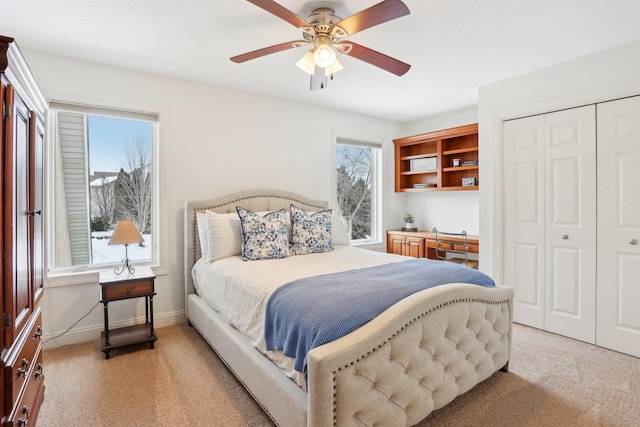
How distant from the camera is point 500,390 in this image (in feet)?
7.02

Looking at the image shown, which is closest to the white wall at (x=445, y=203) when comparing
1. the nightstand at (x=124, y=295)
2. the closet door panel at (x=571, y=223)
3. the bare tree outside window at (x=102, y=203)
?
the closet door panel at (x=571, y=223)

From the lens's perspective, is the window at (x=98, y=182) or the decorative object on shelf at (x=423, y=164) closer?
the window at (x=98, y=182)

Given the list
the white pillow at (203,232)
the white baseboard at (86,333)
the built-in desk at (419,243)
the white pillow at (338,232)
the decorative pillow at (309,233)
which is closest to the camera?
the white baseboard at (86,333)

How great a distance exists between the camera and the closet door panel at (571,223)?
286 cm

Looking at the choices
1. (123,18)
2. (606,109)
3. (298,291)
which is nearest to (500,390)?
(298,291)

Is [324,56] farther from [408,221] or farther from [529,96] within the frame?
[408,221]

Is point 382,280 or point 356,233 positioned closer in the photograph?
point 382,280

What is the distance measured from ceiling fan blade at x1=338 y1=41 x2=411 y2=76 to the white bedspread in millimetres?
1434

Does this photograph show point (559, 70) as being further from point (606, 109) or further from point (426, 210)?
point (426, 210)

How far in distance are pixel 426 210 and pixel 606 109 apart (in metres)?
2.54

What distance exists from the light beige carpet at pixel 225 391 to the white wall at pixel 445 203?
6.58ft

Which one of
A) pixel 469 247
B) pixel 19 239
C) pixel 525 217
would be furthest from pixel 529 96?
pixel 19 239

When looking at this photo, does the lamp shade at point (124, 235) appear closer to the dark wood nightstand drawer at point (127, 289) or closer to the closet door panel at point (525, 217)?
the dark wood nightstand drawer at point (127, 289)

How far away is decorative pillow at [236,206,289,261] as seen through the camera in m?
2.88
